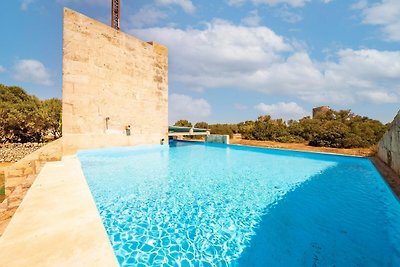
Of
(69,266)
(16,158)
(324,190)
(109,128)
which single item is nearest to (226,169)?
(324,190)

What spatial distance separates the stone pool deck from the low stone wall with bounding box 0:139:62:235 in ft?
2.54

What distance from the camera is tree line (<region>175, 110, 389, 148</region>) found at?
1434 cm

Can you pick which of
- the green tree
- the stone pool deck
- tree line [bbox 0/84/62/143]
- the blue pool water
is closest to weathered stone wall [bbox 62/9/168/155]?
the blue pool water

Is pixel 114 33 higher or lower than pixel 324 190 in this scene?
higher

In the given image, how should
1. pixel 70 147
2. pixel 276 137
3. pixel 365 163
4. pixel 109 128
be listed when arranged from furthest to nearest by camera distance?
pixel 276 137 → pixel 109 128 → pixel 70 147 → pixel 365 163

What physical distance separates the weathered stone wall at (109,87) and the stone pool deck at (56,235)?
8387mm

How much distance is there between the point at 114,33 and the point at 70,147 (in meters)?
7.41

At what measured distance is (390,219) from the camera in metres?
3.79

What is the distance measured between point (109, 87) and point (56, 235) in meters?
11.2

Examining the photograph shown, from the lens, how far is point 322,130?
50.3 feet

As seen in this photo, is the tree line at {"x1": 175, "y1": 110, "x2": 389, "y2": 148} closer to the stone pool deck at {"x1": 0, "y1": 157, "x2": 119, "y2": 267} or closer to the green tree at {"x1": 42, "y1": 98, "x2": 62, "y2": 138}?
the green tree at {"x1": 42, "y1": 98, "x2": 62, "y2": 138}

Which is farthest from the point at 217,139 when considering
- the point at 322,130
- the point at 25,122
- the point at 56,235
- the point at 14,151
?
the point at 56,235

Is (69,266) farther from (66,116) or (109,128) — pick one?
(109,128)

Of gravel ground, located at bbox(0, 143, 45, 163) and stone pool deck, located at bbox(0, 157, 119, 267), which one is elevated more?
stone pool deck, located at bbox(0, 157, 119, 267)
